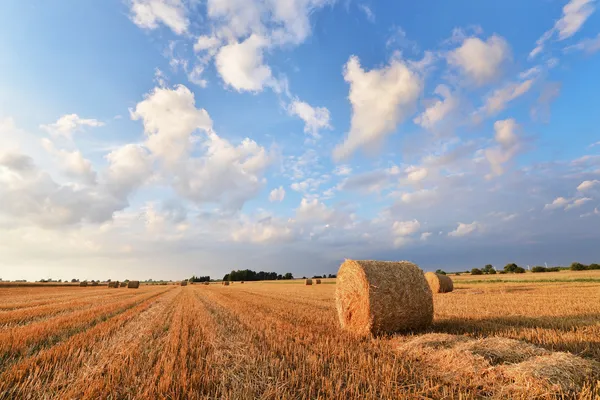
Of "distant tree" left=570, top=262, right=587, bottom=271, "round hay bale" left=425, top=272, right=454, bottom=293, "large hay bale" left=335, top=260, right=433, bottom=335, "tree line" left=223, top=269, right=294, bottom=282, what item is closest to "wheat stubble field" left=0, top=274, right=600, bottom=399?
"large hay bale" left=335, top=260, right=433, bottom=335

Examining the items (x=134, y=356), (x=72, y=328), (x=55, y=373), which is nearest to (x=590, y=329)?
(x=134, y=356)

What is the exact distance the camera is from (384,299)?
8.13 metres

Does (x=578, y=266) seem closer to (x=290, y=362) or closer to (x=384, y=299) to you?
(x=384, y=299)

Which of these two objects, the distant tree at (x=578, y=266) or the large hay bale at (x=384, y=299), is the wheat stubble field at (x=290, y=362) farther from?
the distant tree at (x=578, y=266)

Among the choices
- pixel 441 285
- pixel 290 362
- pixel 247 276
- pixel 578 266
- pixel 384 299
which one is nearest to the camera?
pixel 290 362

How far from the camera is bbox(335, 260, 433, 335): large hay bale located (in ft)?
26.2

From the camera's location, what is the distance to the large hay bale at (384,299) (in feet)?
26.2

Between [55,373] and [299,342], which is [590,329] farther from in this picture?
[55,373]

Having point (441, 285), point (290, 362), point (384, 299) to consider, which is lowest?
point (290, 362)

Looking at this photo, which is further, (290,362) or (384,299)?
(384,299)

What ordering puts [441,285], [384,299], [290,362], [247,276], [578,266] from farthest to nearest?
1. [247,276]
2. [578,266]
3. [441,285]
4. [384,299]
5. [290,362]

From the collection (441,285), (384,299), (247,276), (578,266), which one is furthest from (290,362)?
(247,276)

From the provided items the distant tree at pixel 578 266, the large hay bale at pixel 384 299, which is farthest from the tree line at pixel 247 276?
the large hay bale at pixel 384 299

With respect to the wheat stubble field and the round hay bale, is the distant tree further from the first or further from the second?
the wheat stubble field
